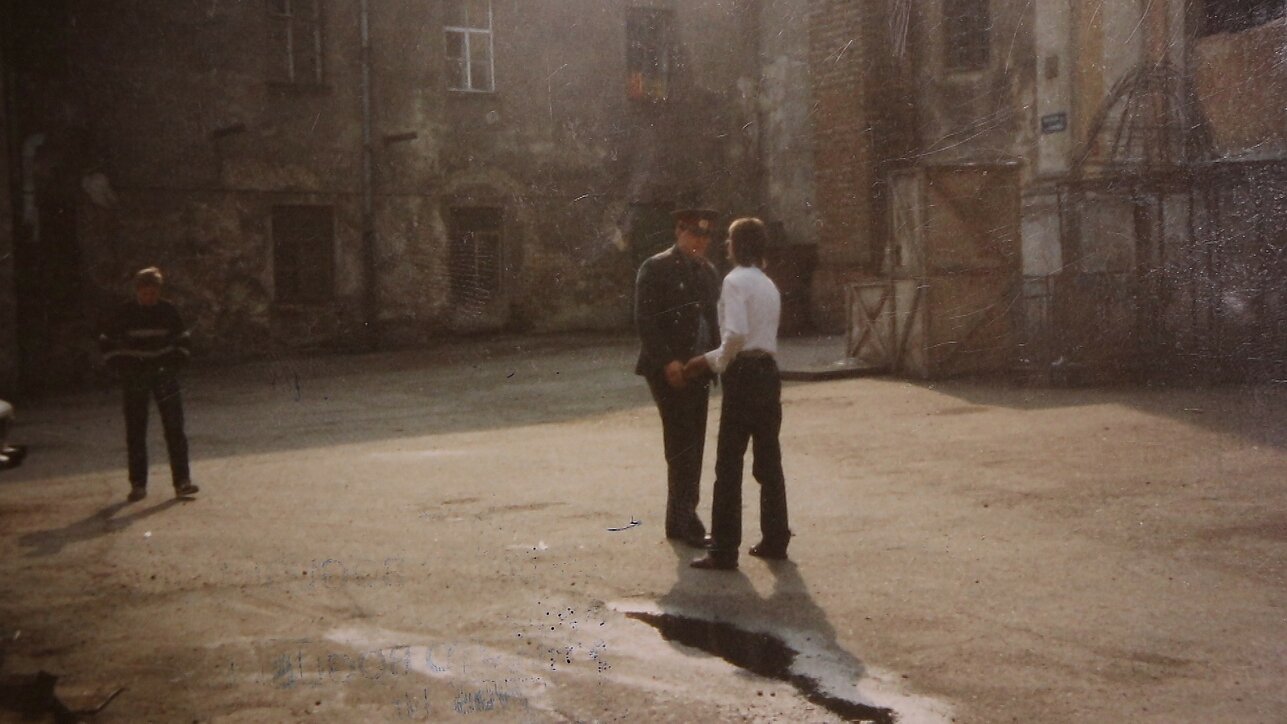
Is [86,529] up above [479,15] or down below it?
below

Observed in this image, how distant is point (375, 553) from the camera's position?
7250mm

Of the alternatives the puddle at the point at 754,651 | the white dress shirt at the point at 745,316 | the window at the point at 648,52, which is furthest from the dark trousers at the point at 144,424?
the window at the point at 648,52

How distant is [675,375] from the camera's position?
22.6ft

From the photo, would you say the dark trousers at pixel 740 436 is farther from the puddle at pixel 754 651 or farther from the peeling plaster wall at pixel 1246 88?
the peeling plaster wall at pixel 1246 88

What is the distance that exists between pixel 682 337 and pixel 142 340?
4.57m

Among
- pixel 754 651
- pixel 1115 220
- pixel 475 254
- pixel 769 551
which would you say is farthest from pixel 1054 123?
pixel 754 651

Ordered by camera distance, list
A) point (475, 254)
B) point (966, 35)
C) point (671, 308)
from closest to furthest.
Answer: point (671, 308) → point (966, 35) → point (475, 254)

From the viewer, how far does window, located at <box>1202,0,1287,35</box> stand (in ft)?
49.8

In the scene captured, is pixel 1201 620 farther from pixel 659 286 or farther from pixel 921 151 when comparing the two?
pixel 921 151

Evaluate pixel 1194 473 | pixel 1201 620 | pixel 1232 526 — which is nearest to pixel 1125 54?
pixel 1194 473

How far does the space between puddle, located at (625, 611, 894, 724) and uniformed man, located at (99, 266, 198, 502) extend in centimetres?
507

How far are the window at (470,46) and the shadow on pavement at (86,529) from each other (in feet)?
49.3

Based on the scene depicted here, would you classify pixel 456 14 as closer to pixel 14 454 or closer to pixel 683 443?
pixel 14 454

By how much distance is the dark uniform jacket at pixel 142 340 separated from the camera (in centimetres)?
943
